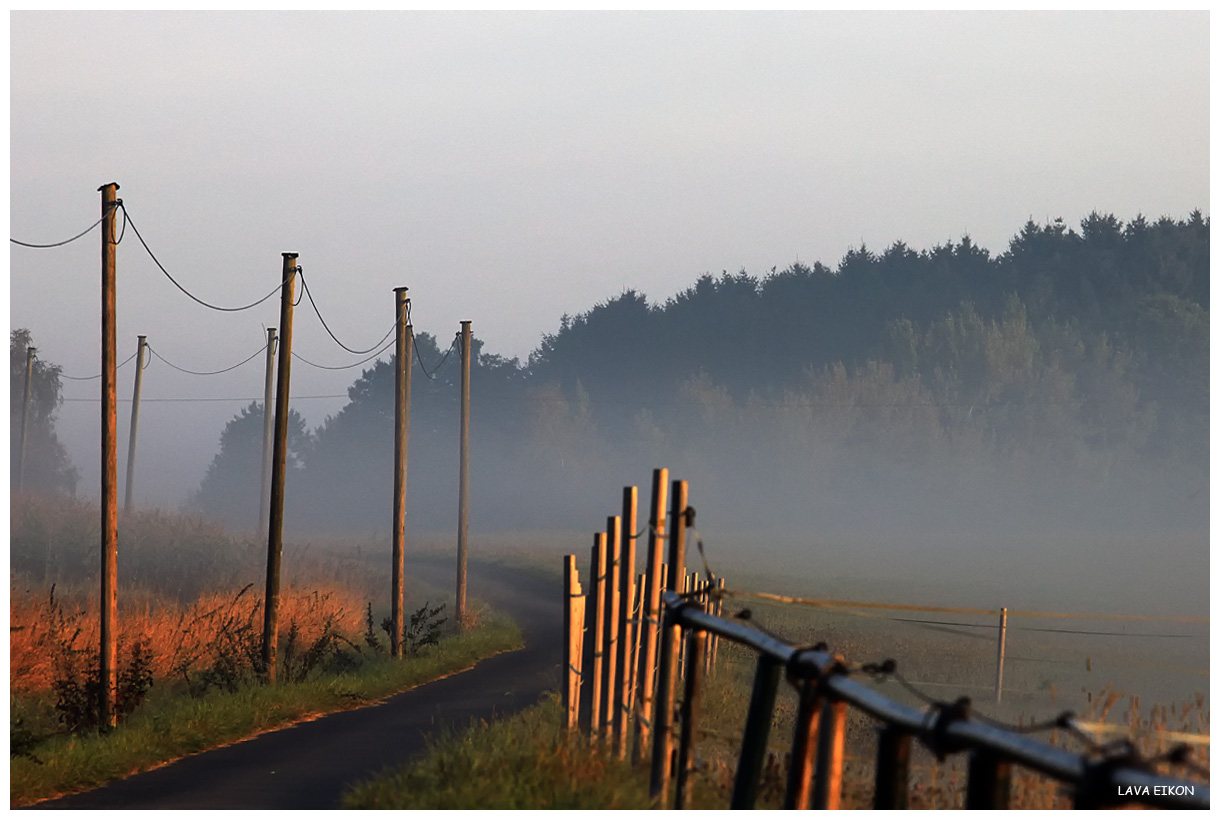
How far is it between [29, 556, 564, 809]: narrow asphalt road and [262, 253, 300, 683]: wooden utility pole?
2189mm

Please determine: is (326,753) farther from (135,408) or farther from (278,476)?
(135,408)

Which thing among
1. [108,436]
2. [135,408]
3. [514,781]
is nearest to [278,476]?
[108,436]

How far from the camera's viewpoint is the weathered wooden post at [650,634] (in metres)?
10.9

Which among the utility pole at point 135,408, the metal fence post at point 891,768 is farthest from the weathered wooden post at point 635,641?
the utility pole at point 135,408

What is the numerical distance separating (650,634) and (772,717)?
2134 mm

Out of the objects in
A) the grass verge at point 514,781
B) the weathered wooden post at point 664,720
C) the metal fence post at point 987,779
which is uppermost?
the metal fence post at point 987,779

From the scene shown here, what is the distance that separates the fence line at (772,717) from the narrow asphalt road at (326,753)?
1.61 m

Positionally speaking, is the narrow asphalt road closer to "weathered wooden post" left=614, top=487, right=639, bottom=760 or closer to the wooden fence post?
the wooden fence post

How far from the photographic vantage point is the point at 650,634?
11.4m

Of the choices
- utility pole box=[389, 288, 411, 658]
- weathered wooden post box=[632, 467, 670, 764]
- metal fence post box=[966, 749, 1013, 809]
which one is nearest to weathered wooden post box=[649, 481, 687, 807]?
weathered wooden post box=[632, 467, 670, 764]

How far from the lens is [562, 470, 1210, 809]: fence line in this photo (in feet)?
A: 14.9

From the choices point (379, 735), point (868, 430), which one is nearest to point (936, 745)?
point (379, 735)

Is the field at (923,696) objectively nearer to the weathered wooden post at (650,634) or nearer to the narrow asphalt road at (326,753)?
the weathered wooden post at (650,634)

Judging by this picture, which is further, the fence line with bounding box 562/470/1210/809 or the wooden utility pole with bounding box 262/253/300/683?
the wooden utility pole with bounding box 262/253/300/683
